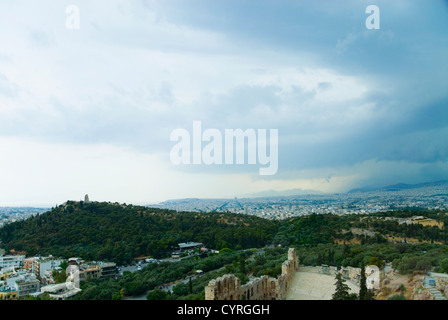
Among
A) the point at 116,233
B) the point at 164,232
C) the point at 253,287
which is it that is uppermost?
the point at 253,287

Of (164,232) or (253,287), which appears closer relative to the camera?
(253,287)

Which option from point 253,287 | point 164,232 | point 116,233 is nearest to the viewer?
point 253,287

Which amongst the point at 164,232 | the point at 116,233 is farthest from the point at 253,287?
the point at 164,232

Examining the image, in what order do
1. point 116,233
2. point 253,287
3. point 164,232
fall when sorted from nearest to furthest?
point 253,287, point 116,233, point 164,232

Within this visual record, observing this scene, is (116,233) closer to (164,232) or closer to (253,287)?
(164,232)

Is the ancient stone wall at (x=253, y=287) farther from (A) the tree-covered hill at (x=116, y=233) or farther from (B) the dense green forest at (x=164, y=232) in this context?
(A) the tree-covered hill at (x=116, y=233)

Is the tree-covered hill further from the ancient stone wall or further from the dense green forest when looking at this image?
the ancient stone wall

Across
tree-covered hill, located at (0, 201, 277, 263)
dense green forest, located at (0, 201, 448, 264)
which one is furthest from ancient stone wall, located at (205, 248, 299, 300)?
tree-covered hill, located at (0, 201, 277, 263)
